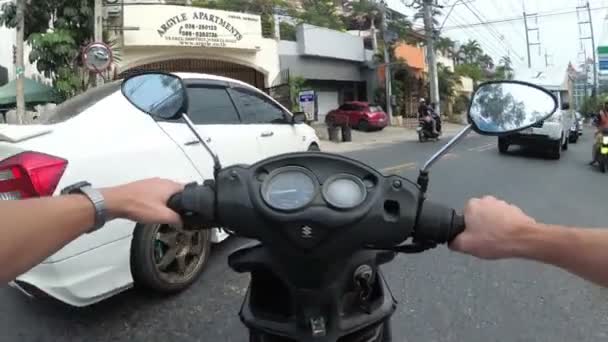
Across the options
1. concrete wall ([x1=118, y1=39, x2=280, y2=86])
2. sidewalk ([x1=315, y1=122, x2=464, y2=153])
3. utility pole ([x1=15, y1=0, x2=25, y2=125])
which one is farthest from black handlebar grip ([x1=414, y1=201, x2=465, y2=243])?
concrete wall ([x1=118, y1=39, x2=280, y2=86])

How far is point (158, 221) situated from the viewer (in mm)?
1328

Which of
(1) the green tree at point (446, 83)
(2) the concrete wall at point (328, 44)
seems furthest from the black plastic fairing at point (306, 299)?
(1) the green tree at point (446, 83)

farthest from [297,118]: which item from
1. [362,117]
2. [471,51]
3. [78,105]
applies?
[471,51]

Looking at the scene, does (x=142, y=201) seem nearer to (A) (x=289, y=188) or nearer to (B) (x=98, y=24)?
(A) (x=289, y=188)

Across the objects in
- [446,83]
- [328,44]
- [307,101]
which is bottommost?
[307,101]

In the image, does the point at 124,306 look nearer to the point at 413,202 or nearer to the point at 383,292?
the point at 383,292

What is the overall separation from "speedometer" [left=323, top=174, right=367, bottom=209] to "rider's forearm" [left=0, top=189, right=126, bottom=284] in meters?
0.55

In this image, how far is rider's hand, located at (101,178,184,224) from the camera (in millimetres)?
1268

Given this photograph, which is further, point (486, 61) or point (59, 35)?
point (486, 61)

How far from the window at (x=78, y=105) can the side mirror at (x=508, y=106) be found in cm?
248

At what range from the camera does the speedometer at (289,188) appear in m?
1.24

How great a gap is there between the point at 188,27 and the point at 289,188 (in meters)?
18.7

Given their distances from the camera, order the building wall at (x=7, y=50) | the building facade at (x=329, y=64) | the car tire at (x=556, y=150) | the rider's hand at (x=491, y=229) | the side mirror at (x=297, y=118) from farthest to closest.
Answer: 1. the building facade at (x=329, y=64)
2. the building wall at (x=7, y=50)
3. the car tire at (x=556, y=150)
4. the side mirror at (x=297, y=118)
5. the rider's hand at (x=491, y=229)

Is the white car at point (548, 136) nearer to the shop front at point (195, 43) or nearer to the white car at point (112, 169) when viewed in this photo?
the white car at point (112, 169)
